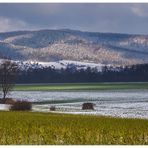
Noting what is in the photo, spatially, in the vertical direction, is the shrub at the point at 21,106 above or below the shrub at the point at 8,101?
below

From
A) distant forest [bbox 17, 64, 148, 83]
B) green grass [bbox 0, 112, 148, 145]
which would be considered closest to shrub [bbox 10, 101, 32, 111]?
green grass [bbox 0, 112, 148, 145]

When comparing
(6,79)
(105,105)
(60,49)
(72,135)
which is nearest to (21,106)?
(105,105)

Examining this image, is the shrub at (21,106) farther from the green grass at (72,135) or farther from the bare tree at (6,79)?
the green grass at (72,135)

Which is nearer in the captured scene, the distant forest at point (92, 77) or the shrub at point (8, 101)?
the shrub at point (8, 101)

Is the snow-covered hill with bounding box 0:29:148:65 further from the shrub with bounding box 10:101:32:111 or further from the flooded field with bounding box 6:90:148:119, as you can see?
the shrub with bounding box 10:101:32:111

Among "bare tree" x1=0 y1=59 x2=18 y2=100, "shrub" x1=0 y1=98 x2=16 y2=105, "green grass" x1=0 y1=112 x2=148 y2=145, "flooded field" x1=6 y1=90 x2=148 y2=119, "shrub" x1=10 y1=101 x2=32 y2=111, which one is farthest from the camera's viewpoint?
"bare tree" x1=0 y1=59 x2=18 y2=100

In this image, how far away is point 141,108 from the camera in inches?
1533

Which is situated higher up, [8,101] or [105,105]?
[8,101]

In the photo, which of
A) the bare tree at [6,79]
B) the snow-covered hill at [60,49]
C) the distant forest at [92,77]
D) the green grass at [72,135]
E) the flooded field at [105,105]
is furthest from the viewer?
the snow-covered hill at [60,49]

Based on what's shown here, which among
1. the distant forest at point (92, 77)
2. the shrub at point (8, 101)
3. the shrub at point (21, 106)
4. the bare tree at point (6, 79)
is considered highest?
the distant forest at point (92, 77)

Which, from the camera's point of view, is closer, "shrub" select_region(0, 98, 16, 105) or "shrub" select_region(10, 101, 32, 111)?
"shrub" select_region(10, 101, 32, 111)

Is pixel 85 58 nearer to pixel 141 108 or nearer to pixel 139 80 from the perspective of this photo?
pixel 139 80

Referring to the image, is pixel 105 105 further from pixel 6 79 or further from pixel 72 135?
pixel 72 135

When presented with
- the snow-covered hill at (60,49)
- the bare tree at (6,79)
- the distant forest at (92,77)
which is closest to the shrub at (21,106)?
the bare tree at (6,79)
